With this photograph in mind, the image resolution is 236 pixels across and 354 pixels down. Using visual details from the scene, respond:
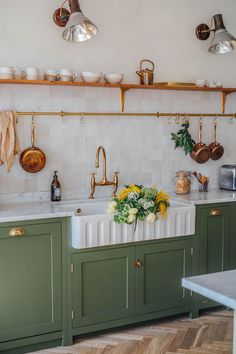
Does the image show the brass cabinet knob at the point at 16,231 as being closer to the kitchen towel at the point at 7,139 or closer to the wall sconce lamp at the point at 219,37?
the kitchen towel at the point at 7,139

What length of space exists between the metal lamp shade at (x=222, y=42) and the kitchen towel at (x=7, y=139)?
1.81 m

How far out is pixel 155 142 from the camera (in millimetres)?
4289

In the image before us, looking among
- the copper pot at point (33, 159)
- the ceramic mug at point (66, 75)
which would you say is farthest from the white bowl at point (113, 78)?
the copper pot at point (33, 159)

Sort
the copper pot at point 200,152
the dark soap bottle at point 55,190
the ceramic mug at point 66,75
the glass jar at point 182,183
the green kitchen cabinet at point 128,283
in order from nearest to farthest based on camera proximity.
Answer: the green kitchen cabinet at point 128,283
the ceramic mug at point 66,75
the dark soap bottle at point 55,190
the glass jar at point 182,183
the copper pot at point 200,152

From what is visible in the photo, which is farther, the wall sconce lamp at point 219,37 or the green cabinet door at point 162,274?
the wall sconce lamp at point 219,37

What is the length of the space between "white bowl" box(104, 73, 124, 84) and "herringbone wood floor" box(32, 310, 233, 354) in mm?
1866

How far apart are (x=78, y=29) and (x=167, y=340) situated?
2283mm

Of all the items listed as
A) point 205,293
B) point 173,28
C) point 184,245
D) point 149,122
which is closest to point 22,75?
point 149,122

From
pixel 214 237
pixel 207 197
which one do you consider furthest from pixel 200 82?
pixel 214 237

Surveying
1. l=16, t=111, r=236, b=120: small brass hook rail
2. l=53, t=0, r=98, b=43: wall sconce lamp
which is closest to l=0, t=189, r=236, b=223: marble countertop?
l=16, t=111, r=236, b=120: small brass hook rail

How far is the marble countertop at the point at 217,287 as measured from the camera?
173 cm

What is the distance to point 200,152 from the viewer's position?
4.43 meters

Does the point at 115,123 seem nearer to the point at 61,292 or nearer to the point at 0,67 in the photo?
the point at 0,67

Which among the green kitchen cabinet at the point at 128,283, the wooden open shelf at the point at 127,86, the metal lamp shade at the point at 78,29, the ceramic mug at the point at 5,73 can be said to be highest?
the metal lamp shade at the point at 78,29
